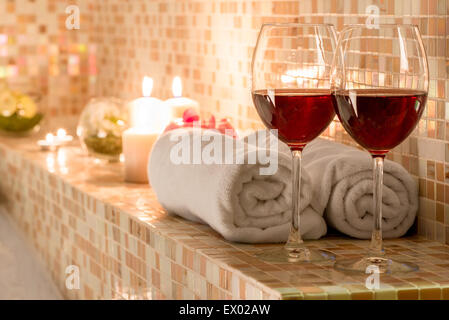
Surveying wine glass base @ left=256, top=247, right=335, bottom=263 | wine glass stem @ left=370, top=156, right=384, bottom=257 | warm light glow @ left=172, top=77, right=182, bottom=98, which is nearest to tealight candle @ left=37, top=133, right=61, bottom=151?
warm light glow @ left=172, top=77, right=182, bottom=98

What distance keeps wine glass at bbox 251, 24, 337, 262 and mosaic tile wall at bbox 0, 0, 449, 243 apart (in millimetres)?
198

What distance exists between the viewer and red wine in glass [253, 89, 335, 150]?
2.78 feet

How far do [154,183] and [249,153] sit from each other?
0.77 feet

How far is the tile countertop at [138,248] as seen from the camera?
83 cm

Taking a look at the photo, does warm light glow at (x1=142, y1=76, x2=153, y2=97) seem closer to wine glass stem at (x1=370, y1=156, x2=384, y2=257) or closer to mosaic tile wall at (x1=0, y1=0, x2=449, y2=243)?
mosaic tile wall at (x1=0, y1=0, x2=449, y2=243)

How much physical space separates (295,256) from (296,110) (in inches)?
6.6

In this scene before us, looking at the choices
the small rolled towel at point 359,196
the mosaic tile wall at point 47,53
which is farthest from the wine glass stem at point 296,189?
the mosaic tile wall at point 47,53

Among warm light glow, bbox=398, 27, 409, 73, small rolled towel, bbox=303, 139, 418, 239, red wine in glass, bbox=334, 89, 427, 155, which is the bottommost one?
small rolled towel, bbox=303, 139, 418, 239

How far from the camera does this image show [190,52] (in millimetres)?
1720

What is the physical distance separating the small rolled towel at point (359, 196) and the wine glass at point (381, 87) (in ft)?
0.50

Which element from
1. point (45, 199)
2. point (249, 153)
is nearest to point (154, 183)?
point (249, 153)

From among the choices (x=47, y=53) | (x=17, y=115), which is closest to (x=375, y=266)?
(x=17, y=115)

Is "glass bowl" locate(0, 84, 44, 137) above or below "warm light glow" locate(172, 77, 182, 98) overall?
below

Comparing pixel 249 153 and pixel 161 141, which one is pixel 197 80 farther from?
pixel 249 153
